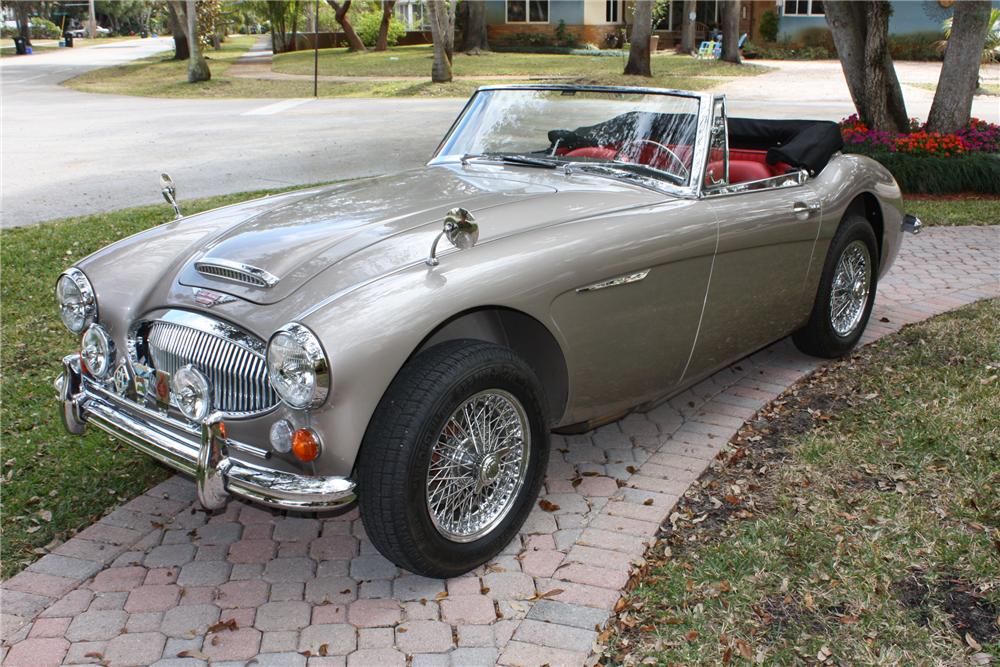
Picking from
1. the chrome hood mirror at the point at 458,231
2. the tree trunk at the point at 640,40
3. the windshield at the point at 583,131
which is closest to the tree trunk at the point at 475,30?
the tree trunk at the point at 640,40

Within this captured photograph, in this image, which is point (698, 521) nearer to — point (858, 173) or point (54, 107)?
point (858, 173)

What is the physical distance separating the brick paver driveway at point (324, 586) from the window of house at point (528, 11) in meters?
42.0

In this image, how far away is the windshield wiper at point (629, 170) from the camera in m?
4.16

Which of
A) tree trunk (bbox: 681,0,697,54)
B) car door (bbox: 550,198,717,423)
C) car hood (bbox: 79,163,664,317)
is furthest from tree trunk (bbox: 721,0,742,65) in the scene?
car door (bbox: 550,198,717,423)

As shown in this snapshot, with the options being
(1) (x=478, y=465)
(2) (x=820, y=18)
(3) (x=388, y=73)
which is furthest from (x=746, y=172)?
(2) (x=820, y=18)

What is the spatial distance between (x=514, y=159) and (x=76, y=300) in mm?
2087

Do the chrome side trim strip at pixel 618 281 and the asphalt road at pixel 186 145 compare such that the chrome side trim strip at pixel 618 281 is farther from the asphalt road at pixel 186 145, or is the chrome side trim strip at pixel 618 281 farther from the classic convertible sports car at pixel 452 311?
the asphalt road at pixel 186 145

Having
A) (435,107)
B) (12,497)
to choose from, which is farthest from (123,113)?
(12,497)

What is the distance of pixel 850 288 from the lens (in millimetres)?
5391

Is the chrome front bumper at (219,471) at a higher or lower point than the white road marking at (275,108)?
lower

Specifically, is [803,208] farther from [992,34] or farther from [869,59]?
[992,34]

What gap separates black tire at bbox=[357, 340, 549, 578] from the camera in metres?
2.96

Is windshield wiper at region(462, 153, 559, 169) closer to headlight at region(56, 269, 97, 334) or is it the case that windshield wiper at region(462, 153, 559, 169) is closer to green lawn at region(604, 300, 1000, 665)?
green lawn at region(604, 300, 1000, 665)

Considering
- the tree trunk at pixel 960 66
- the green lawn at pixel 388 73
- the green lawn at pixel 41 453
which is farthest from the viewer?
the green lawn at pixel 388 73
